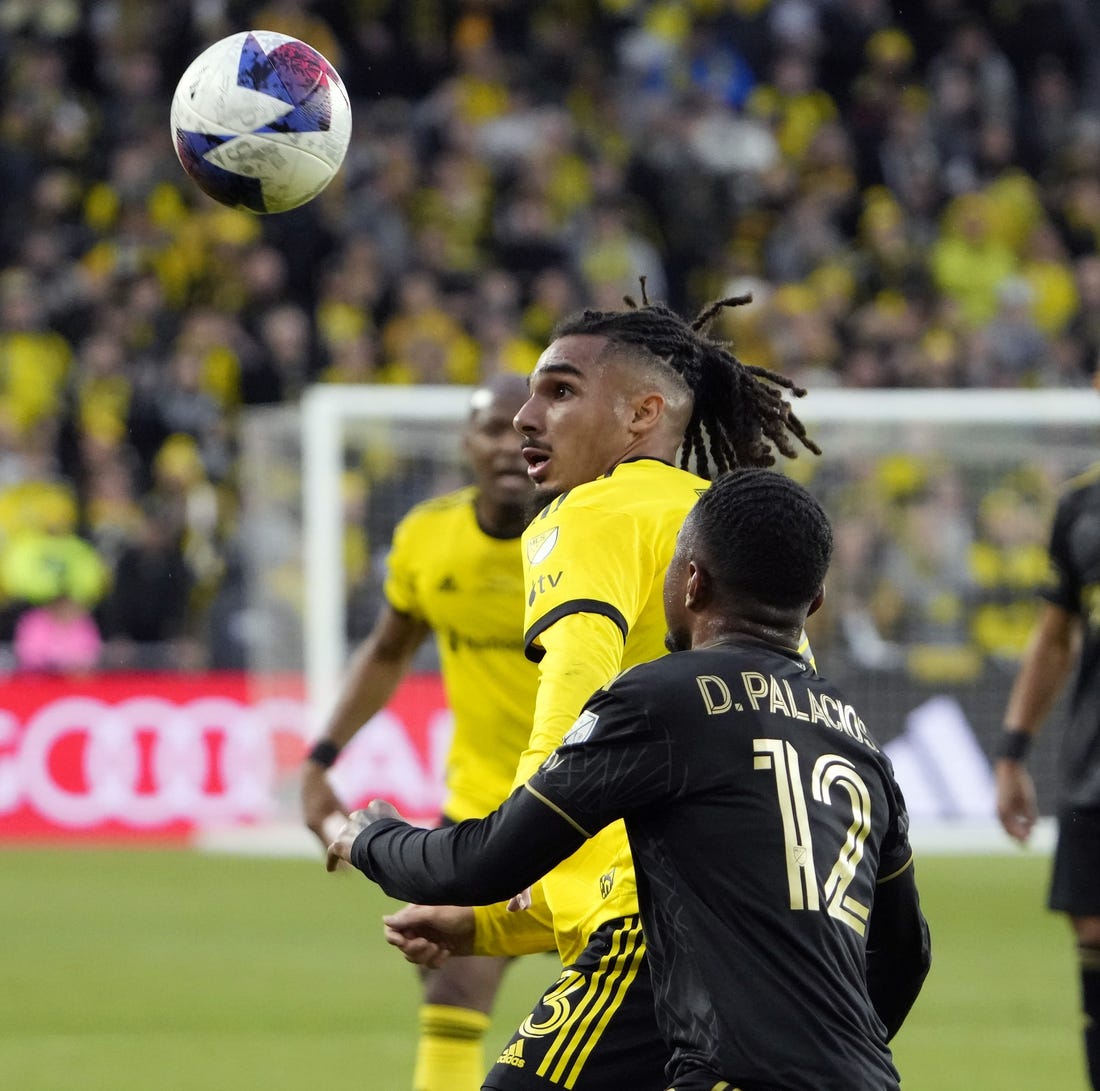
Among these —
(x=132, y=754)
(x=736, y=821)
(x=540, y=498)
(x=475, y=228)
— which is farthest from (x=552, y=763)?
(x=475, y=228)

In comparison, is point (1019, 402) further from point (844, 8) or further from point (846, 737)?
point (846, 737)

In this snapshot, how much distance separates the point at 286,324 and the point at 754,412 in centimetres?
1307

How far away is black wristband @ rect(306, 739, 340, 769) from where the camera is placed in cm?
573

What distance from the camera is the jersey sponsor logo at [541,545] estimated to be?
3613mm

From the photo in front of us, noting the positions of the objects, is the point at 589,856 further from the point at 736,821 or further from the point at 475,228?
the point at 475,228

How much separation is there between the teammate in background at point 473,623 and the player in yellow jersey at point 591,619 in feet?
6.99

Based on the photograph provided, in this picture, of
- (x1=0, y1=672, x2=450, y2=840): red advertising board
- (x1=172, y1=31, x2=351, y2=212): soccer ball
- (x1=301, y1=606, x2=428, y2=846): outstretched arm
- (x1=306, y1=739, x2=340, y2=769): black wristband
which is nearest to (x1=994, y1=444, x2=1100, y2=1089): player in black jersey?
(x1=301, y1=606, x2=428, y2=846): outstretched arm

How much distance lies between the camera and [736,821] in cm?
315

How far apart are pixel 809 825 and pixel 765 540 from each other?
45 cm

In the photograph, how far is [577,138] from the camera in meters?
20.1

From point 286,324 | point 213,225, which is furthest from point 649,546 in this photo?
point 213,225

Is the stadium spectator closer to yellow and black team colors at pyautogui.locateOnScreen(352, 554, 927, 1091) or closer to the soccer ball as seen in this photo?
the soccer ball

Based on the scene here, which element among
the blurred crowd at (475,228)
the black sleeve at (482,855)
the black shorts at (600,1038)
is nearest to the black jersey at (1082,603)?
the black shorts at (600,1038)

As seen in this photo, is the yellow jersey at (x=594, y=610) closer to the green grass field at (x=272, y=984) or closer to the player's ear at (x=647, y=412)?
the player's ear at (x=647, y=412)
